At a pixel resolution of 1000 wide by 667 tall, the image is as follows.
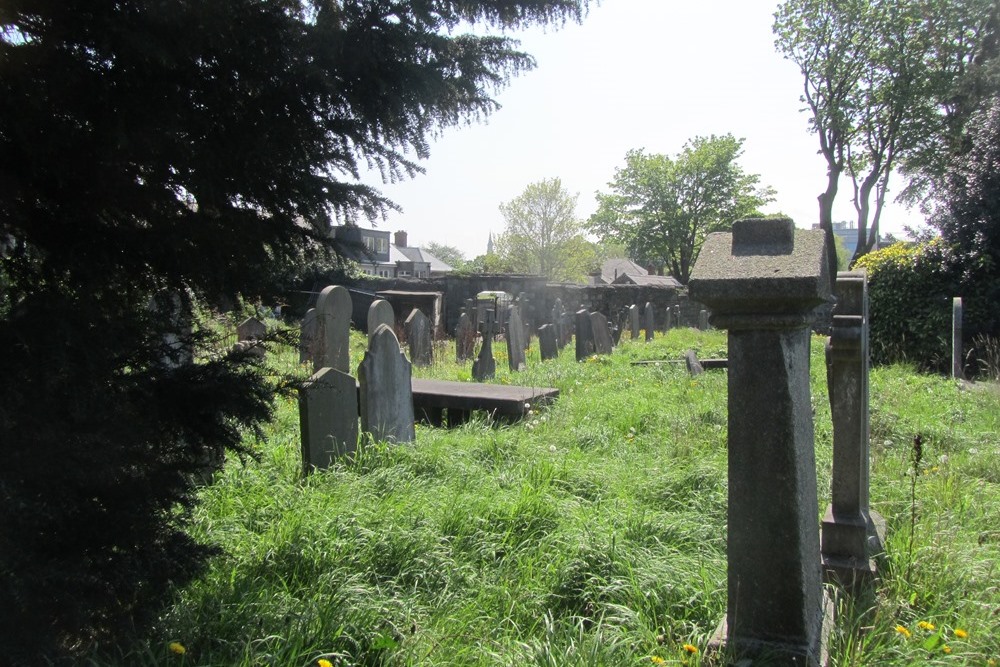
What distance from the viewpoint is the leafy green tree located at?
2189 millimetres

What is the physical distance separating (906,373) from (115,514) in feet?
37.4

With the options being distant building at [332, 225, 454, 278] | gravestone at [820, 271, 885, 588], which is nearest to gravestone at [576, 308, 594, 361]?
distant building at [332, 225, 454, 278]

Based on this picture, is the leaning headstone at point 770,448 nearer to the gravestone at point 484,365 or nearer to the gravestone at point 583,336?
the gravestone at point 484,365

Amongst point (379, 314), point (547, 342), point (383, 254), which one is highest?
point (383, 254)

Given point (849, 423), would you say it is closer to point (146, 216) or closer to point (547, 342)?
point (146, 216)

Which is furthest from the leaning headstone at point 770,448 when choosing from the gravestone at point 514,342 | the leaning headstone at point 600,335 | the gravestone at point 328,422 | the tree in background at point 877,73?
the tree in background at point 877,73

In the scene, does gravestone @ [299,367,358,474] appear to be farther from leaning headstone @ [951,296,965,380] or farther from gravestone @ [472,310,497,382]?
leaning headstone @ [951,296,965,380]

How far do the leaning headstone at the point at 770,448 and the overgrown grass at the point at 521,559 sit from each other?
0.25 metres

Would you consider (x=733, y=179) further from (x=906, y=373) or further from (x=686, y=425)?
(x=686, y=425)

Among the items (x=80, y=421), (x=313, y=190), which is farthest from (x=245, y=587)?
(x=313, y=190)

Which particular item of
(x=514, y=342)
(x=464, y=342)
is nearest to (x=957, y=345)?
(x=514, y=342)

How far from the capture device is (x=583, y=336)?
47.4ft

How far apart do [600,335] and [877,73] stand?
880 inches

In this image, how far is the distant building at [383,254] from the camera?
10.4ft
